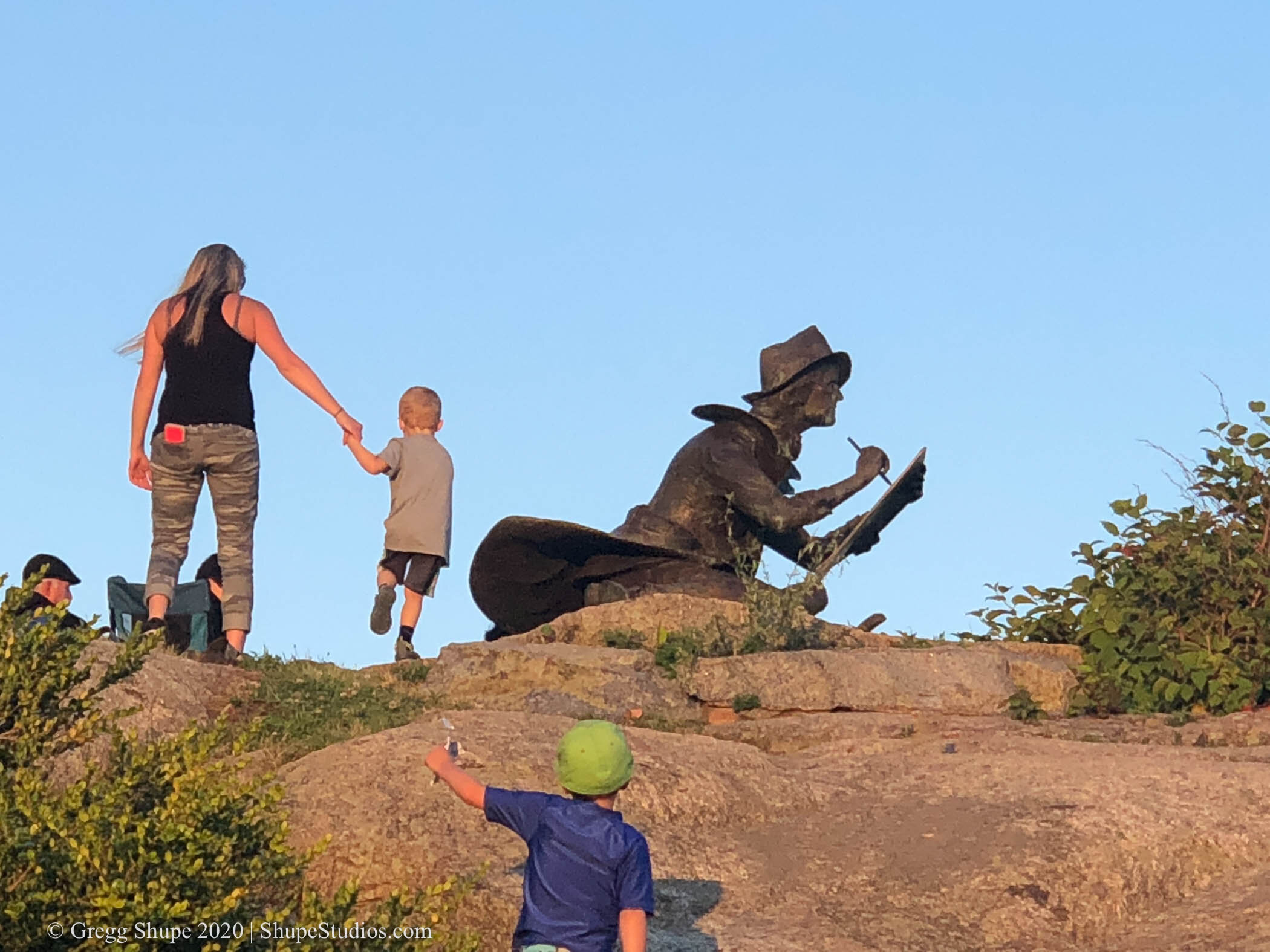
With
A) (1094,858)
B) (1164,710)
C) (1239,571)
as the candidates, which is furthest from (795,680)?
(1094,858)

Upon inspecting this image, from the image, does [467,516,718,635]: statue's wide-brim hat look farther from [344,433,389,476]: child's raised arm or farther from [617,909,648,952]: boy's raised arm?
[617,909,648,952]: boy's raised arm

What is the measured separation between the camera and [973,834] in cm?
593

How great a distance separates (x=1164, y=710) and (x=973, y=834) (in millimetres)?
3467

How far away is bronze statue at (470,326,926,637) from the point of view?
1094cm

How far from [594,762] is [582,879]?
265 millimetres

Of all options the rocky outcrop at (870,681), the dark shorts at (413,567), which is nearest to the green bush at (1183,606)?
the rocky outcrop at (870,681)

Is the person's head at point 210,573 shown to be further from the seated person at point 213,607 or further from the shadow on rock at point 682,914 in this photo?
the shadow on rock at point 682,914

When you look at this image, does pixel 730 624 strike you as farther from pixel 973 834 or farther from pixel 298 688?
pixel 973 834

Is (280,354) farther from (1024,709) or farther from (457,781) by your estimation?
(457,781)

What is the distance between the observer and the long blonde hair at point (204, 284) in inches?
345

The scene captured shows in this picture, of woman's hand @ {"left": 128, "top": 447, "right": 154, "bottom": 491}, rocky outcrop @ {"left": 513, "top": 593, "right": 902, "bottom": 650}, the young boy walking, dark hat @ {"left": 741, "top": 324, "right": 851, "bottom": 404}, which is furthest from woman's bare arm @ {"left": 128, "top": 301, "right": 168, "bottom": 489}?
dark hat @ {"left": 741, "top": 324, "right": 851, "bottom": 404}

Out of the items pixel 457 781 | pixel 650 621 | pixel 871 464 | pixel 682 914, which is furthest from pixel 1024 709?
pixel 457 781

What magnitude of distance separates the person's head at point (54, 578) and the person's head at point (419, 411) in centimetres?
188

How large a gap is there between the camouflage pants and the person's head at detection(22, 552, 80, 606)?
0.88 metres
